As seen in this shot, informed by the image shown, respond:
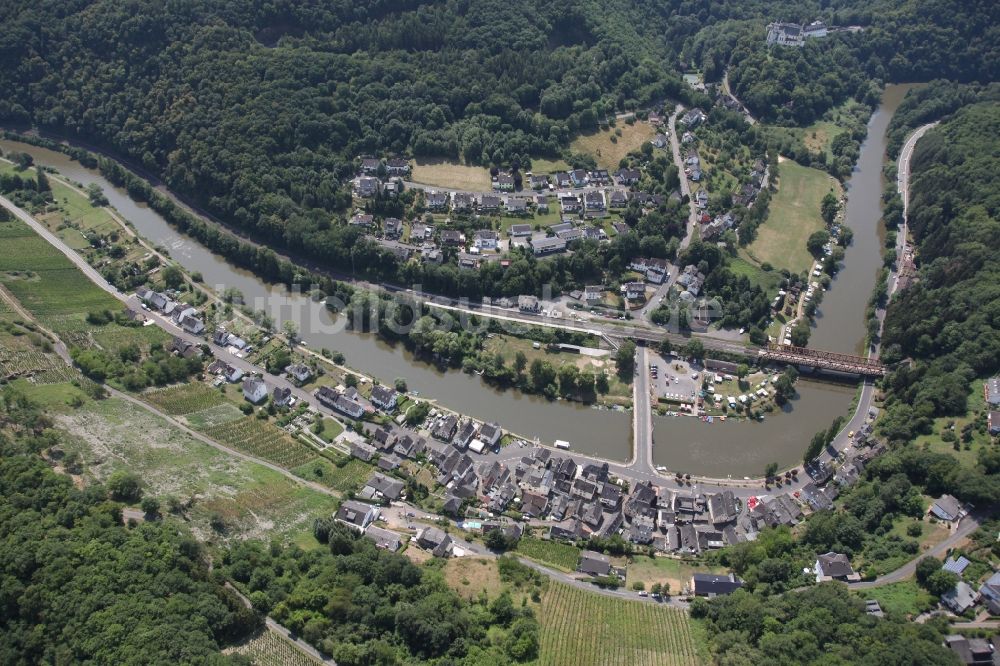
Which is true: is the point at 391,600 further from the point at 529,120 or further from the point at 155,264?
the point at 529,120

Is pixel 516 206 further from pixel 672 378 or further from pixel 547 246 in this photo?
pixel 672 378

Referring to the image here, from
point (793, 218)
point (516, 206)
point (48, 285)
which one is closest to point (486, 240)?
point (516, 206)

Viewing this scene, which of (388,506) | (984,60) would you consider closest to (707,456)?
(388,506)

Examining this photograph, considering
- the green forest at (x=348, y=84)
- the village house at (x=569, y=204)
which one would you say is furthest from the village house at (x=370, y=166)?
the village house at (x=569, y=204)

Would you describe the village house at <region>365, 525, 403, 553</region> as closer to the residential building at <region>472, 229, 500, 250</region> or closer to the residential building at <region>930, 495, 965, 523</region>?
the residential building at <region>472, 229, 500, 250</region>

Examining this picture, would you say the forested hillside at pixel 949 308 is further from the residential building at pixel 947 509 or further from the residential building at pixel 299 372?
the residential building at pixel 299 372

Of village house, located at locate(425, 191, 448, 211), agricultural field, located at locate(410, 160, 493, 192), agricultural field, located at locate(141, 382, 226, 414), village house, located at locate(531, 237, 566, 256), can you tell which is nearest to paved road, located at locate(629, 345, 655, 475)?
village house, located at locate(531, 237, 566, 256)
